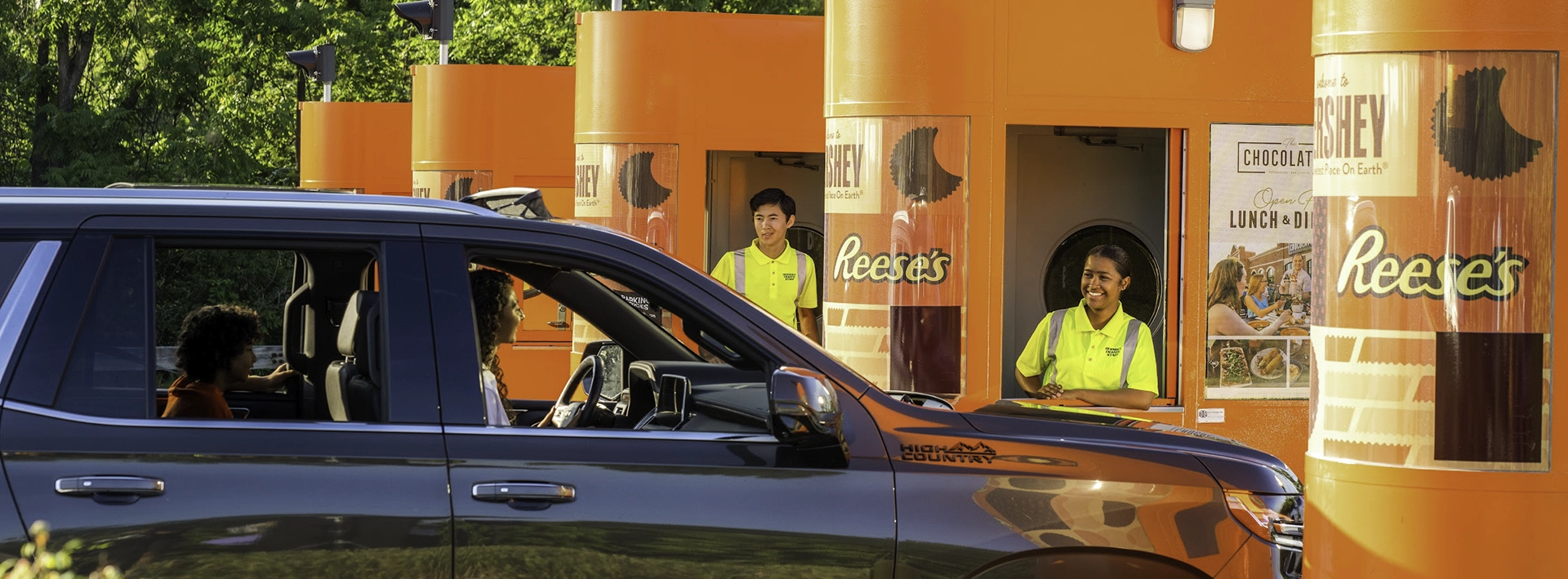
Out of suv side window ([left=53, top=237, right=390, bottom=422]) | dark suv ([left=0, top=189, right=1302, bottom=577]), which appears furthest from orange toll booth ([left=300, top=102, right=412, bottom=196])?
dark suv ([left=0, top=189, right=1302, bottom=577])

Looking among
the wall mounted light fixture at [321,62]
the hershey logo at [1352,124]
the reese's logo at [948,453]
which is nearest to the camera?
the reese's logo at [948,453]

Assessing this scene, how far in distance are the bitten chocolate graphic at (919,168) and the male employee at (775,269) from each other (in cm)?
230

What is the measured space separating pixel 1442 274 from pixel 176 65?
33324 millimetres

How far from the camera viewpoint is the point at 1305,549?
4586 millimetres

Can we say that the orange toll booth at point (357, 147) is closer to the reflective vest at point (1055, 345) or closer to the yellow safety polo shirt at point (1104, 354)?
the reflective vest at point (1055, 345)

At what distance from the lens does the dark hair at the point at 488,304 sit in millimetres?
4777

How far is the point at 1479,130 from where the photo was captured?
434cm

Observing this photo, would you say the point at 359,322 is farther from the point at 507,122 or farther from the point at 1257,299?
the point at 507,122

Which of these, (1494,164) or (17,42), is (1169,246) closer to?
(1494,164)

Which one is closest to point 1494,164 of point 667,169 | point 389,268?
point 389,268

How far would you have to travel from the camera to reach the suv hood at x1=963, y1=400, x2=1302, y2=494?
4.52 meters

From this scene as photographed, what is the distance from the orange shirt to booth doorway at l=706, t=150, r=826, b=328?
8.36 m

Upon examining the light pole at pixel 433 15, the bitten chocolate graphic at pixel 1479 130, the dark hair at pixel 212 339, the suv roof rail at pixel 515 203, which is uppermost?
the light pole at pixel 433 15

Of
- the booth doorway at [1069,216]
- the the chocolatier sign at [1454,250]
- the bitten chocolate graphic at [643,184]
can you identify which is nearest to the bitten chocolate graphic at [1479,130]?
the the chocolatier sign at [1454,250]
